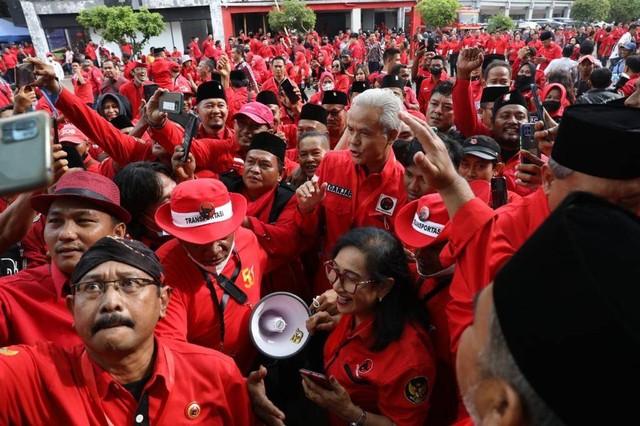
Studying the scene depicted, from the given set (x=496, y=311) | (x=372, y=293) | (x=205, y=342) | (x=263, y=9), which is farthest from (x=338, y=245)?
(x=263, y=9)

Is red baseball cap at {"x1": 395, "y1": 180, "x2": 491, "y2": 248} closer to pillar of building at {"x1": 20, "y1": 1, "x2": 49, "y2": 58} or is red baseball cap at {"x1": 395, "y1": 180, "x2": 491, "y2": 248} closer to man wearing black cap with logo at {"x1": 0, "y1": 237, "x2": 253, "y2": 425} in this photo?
man wearing black cap with logo at {"x1": 0, "y1": 237, "x2": 253, "y2": 425}

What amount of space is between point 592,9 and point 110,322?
5425cm

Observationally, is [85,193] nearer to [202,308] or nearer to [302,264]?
[202,308]

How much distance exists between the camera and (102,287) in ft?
6.10

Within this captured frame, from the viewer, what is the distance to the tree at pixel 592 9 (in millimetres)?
43375

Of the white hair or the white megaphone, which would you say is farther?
the white hair

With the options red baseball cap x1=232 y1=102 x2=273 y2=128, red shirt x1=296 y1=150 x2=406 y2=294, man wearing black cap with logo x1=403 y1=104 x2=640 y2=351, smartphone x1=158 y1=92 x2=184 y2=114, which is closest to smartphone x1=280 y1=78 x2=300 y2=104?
red baseball cap x1=232 y1=102 x2=273 y2=128

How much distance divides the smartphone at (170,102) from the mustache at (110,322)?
2.64 meters

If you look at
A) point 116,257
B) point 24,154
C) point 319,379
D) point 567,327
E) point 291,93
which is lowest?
point 319,379

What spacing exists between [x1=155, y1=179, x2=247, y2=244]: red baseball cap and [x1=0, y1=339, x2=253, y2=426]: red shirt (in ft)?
2.15

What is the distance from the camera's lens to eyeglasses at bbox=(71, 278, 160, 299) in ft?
6.07

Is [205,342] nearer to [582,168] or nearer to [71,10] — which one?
[582,168]

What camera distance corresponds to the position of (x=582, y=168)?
169cm

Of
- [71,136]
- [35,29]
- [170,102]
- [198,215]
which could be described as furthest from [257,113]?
[35,29]
